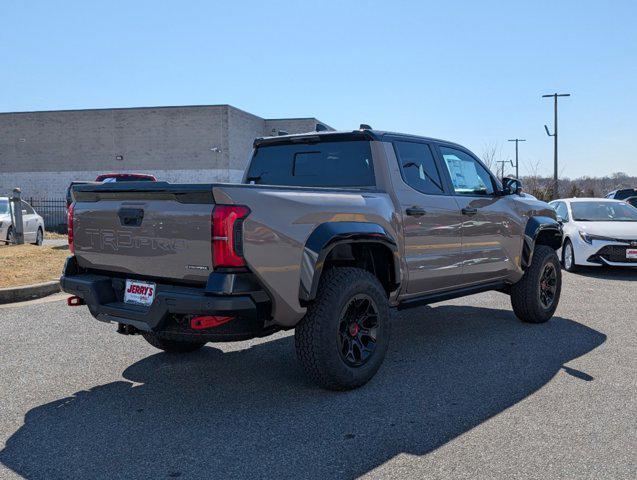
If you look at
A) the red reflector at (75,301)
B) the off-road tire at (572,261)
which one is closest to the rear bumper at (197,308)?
the red reflector at (75,301)

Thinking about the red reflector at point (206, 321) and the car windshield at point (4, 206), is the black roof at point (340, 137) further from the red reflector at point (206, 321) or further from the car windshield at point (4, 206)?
the car windshield at point (4, 206)

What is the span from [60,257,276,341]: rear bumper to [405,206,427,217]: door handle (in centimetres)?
172

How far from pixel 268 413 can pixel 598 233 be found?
9.04 metres

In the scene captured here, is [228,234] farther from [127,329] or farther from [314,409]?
[314,409]

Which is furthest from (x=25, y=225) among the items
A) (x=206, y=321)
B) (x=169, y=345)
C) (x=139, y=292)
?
(x=206, y=321)

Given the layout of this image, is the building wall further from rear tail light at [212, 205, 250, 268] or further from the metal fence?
rear tail light at [212, 205, 250, 268]

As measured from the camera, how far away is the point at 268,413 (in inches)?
162

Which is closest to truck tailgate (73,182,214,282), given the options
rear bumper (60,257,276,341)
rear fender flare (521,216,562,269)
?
rear bumper (60,257,276,341)

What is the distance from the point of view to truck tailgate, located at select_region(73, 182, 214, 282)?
12.7 ft

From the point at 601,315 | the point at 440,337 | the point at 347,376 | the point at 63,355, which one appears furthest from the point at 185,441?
the point at 601,315

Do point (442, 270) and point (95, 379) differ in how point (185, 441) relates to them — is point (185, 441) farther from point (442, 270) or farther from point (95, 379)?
point (442, 270)

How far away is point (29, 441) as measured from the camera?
143 inches

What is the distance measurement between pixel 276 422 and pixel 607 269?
33.9 feet

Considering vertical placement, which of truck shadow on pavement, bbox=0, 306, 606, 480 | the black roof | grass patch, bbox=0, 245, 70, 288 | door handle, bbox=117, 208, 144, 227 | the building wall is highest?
the building wall
